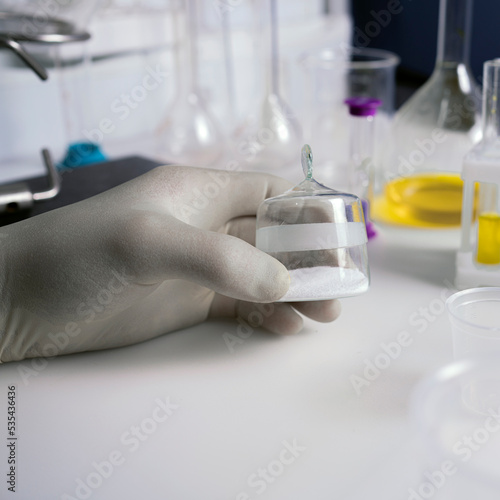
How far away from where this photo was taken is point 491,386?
1.51 feet

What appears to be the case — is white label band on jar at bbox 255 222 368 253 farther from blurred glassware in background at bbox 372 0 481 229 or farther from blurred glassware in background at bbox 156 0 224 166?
blurred glassware in background at bbox 156 0 224 166

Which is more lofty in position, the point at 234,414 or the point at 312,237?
the point at 312,237

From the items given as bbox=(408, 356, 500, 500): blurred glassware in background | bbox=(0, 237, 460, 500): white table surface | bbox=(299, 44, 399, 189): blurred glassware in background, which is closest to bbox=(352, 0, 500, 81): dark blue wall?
bbox=(299, 44, 399, 189): blurred glassware in background

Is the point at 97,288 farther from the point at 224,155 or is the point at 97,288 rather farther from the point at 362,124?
the point at 224,155

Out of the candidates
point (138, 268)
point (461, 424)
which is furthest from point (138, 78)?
point (461, 424)

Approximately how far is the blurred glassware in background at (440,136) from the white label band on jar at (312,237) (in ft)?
1.05

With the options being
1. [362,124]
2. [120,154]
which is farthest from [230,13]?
[362,124]

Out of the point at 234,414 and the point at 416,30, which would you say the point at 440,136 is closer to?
the point at 234,414

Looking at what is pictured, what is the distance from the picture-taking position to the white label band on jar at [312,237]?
1.77 ft

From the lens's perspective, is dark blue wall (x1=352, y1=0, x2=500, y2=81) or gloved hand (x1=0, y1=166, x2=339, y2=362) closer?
gloved hand (x1=0, y1=166, x2=339, y2=362)

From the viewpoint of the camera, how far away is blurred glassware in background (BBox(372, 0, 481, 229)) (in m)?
0.84

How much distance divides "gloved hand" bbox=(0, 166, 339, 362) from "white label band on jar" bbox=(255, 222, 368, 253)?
0.03 meters

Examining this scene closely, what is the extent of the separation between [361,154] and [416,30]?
3.11ft

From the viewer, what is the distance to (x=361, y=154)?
2.98 feet
